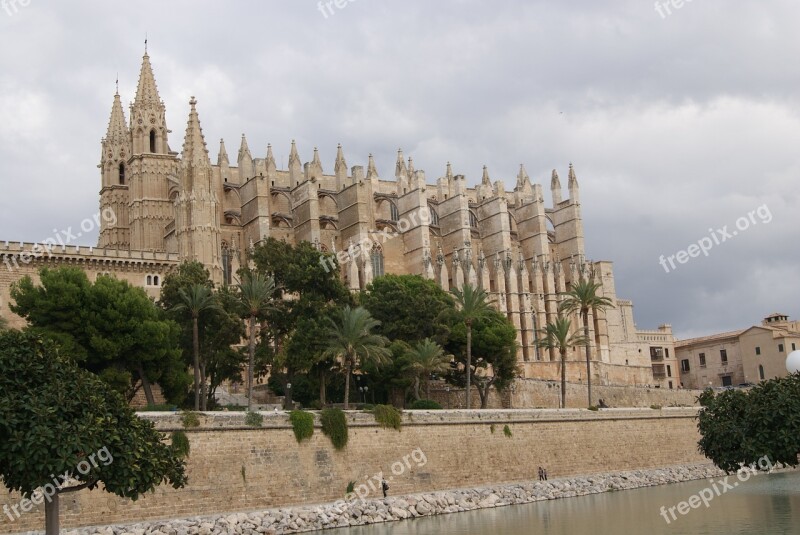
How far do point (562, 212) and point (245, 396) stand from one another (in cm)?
3303

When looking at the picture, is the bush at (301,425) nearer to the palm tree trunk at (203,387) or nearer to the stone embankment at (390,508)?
the stone embankment at (390,508)

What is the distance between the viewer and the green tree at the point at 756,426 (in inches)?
976

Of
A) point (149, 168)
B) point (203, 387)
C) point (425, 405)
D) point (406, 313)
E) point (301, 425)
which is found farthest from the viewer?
point (149, 168)

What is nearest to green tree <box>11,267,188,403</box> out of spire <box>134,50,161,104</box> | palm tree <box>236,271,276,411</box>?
palm tree <box>236,271,276,411</box>

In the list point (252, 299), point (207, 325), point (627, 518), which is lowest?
point (627, 518)

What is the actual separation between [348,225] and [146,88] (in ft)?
44.2

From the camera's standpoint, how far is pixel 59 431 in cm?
1706

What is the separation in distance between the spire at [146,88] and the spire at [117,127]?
390 centimetres

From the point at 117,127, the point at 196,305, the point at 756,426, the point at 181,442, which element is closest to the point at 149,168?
the point at 117,127

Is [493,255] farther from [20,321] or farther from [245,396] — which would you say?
[20,321]

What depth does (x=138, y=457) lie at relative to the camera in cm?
1838

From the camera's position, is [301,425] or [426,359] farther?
[426,359]

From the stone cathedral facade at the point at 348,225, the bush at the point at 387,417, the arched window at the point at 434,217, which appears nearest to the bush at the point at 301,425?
the bush at the point at 387,417

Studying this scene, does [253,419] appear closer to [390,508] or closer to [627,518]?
[390,508]
